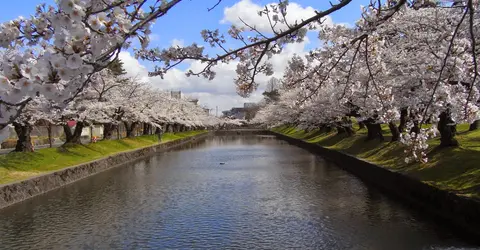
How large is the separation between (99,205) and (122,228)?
10.4ft

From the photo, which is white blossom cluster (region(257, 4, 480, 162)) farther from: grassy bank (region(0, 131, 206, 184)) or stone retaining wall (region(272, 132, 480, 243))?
grassy bank (region(0, 131, 206, 184))

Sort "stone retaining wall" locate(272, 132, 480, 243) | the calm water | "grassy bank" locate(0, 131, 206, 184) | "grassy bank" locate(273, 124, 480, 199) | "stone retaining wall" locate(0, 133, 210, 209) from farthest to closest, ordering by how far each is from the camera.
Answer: "grassy bank" locate(0, 131, 206, 184), "stone retaining wall" locate(0, 133, 210, 209), "grassy bank" locate(273, 124, 480, 199), the calm water, "stone retaining wall" locate(272, 132, 480, 243)

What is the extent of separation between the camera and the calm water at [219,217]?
344 inches

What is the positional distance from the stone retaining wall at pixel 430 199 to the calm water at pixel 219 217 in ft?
1.39

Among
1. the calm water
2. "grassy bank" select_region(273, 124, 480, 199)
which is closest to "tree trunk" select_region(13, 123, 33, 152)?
the calm water

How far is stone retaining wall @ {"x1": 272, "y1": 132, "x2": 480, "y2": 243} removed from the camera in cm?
859

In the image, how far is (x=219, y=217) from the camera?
10.7 meters

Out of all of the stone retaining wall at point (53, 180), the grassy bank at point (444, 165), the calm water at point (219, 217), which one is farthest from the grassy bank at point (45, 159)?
the grassy bank at point (444, 165)

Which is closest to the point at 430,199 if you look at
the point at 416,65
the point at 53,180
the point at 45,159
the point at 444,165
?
the point at 444,165

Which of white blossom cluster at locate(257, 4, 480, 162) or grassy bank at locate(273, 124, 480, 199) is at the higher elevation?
white blossom cluster at locate(257, 4, 480, 162)

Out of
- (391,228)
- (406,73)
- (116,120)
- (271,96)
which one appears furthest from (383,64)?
(271,96)

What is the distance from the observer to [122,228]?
9984mm

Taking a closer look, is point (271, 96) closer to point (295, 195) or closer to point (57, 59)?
point (295, 195)

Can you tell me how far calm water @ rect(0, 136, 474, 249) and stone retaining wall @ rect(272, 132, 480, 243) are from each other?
16.6 inches
